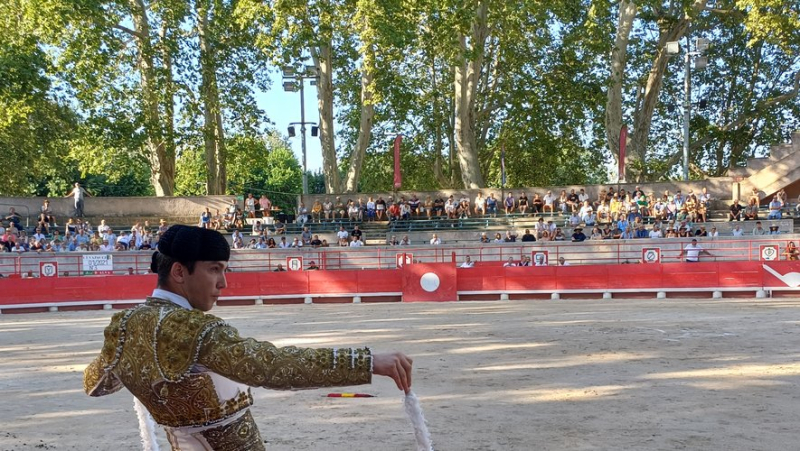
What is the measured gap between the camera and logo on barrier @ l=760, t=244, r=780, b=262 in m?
22.1

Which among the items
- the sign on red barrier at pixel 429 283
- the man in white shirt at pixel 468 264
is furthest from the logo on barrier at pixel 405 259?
the sign on red barrier at pixel 429 283

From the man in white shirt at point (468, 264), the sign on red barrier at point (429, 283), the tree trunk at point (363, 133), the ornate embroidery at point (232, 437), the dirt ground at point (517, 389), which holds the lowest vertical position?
the dirt ground at point (517, 389)

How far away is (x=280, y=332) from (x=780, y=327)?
9.33m

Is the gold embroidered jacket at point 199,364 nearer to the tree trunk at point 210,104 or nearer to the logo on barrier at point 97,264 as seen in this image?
the logo on barrier at point 97,264

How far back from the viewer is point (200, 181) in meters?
57.8

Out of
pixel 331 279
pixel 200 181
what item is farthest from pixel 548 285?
pixel 200 181

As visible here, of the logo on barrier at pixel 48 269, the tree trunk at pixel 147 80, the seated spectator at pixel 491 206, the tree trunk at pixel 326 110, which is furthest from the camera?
the tree trunk at pixel 326 110

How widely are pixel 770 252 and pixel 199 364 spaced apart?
22829 mm

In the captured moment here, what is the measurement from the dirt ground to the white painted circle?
20.0 feet

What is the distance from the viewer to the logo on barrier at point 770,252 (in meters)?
22.1

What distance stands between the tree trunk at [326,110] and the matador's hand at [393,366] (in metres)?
32.3

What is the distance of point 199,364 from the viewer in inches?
97.3

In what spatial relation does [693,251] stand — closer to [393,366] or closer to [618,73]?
[618,73]

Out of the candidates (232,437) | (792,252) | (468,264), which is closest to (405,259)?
(468,264)
